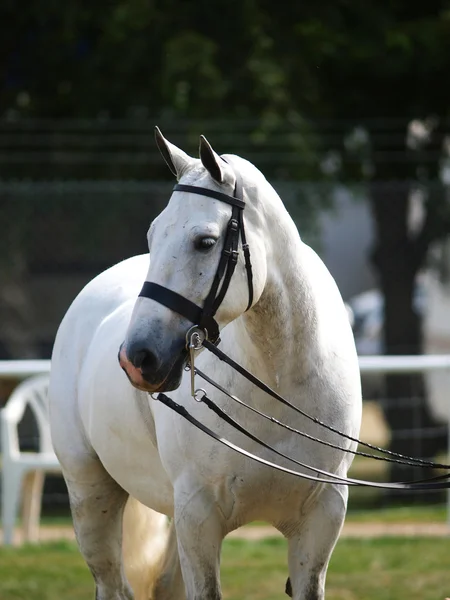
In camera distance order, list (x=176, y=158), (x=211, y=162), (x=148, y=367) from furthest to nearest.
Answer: (x=176, y=158) < (x=211, y=162) < (x=148, y=367)

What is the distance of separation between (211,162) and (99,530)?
1794 mm

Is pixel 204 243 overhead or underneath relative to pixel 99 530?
overhead

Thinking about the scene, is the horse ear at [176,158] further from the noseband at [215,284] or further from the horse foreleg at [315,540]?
the horse foreleg at [315,540]

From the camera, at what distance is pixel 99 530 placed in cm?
434

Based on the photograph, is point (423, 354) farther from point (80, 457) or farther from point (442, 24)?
point (80, 457)

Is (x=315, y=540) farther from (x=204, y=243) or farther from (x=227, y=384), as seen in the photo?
(x=204, y=243)

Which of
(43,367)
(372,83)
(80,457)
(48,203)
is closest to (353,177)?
(372,83)

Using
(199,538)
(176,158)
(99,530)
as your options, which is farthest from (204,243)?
(99,530)

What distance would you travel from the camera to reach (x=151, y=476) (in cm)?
394

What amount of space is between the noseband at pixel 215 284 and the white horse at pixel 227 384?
0.02 metres

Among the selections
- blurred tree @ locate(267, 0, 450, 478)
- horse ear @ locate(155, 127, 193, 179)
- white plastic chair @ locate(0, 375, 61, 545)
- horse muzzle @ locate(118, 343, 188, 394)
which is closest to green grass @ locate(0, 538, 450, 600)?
white plastic chair @ locate(0, 375, 61, 545)

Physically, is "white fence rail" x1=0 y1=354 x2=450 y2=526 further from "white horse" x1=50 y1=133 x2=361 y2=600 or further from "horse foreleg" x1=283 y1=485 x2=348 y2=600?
"horse foreleg" x1=283 y1=485 x2=348 y2=600

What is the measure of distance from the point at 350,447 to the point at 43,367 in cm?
404

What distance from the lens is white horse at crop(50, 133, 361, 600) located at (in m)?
3.10
